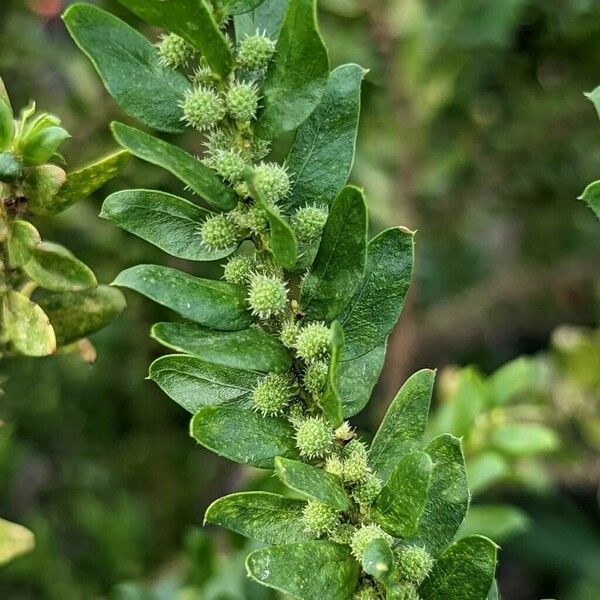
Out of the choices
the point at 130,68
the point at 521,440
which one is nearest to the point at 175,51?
the point at 130,68

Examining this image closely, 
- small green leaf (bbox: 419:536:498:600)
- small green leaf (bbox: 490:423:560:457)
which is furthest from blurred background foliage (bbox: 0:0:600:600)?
small green leaf (bbox: 419:536:498:600)

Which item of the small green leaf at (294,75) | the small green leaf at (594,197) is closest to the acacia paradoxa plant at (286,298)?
the small green leaf at (294,75)

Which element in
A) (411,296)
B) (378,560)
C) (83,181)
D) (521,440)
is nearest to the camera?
(378,560)

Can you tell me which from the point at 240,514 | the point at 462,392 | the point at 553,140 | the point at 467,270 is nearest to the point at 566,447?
the point at 462,392

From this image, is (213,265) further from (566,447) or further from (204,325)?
(204,325)

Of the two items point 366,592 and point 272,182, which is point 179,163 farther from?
point 366,592
